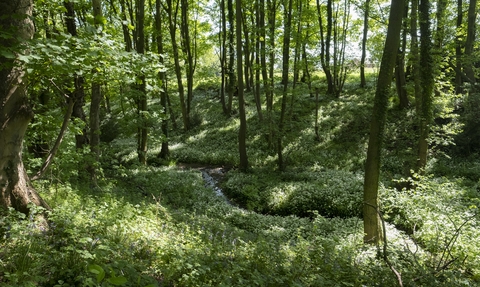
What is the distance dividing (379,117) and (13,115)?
703cm

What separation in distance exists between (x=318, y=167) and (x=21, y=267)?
14867mm

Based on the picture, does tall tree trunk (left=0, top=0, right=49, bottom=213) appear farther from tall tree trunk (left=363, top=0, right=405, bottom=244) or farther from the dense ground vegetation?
tall tree trunk (left=363, top=0, right=405, bottom=244)

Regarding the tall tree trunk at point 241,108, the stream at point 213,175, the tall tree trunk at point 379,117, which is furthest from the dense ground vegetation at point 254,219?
the tall tree trunk at point 241,108

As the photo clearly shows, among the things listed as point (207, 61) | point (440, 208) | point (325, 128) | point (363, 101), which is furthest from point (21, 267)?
point (207, 61)

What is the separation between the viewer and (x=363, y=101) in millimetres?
23266

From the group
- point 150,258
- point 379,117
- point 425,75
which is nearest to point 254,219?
point 379,117

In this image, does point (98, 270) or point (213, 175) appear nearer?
point (98, 270)

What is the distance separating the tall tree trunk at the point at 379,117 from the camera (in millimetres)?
6500

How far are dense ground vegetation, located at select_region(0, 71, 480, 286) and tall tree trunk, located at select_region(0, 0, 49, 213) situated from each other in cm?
31

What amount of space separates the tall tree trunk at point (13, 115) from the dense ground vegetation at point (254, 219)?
12.2 inches

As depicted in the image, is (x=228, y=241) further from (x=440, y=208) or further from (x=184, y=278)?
(x=440, y=208)

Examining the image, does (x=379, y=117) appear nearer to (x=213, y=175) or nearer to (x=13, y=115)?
Result: (x=13, y=115)

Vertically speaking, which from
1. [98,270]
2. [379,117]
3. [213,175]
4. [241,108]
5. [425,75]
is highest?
[425,75]

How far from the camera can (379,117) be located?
6801 mm
